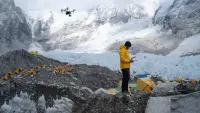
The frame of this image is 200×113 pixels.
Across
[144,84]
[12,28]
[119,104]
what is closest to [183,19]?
[12,28]

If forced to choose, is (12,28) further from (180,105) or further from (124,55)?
(180,105)

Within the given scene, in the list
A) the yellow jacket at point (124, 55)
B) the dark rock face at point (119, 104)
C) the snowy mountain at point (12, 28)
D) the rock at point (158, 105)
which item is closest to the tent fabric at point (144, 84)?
the yellow jacket at point (124, 55)

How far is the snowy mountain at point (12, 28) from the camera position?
425ft

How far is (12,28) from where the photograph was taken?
136m

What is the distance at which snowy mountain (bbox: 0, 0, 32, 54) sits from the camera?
129625 mm

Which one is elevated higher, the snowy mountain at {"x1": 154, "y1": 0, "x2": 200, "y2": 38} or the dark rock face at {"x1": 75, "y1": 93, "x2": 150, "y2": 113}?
the snowy mountain at {"x1": 154, "y1": 0, "x2": 200, "y2": 38}

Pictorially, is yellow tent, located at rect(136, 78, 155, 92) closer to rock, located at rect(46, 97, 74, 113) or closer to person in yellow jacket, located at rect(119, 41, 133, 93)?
person in yellow jacket, located at rect(119, 41, 133, 93)

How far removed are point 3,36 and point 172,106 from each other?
128 metres

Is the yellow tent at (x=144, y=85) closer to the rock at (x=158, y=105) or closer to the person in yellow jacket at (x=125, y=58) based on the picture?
the person in yellow jacket at (x=125, y=58)

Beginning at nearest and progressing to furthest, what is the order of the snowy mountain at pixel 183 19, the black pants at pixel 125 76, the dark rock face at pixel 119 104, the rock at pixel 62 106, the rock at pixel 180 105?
the rock at pixel 180 105 → the dark rock face at pixel 119 104 → the rock at pixel 62 106 → the black pants at pixel 125 76 → the snowy mountain at pixel 183 19

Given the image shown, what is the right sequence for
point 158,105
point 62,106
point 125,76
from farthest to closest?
point 125,76 → point 62,106 → point 158,105

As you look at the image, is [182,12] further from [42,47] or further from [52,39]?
[52,39]

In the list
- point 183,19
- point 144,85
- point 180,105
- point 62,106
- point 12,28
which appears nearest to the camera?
point 180,105

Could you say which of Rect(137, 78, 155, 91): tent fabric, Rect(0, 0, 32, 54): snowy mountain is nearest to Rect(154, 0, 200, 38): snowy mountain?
Rect(0, 0, 32, 54): snowy mountain
